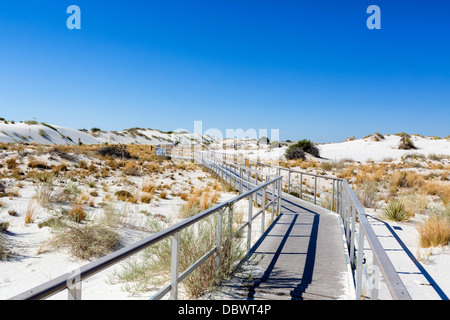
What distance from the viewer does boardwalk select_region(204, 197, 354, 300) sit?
152 inches

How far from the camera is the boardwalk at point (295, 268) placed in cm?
386

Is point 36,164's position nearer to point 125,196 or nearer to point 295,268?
point 125,196

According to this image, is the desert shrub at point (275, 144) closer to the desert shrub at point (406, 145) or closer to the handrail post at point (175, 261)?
the desert shrub at point (406, 145)

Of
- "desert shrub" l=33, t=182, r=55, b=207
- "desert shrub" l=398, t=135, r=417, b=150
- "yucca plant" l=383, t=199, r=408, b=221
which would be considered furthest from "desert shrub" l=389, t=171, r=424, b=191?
"desert shrub" l=398, t=135, r=417, b=150

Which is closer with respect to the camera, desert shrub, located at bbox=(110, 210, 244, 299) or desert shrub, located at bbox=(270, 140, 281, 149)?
desert shrub, located at bbox=(110, 210, 244, 299)

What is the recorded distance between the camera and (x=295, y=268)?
15.5 ft

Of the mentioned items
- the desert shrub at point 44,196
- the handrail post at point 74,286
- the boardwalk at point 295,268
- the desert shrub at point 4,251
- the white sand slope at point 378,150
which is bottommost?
the desert shrub at point 4,251

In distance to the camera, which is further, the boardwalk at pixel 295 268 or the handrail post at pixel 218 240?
the handrail post at pixel 218 240

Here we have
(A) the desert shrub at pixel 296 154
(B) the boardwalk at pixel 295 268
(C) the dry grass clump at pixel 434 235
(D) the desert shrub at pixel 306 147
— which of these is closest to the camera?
(B) the boardwalk at pixel 295 268

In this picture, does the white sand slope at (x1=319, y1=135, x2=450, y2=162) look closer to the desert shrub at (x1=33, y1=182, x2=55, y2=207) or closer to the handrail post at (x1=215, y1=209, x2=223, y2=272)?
the desert shrub at (x1=33, y1=182, x2=55, y2=207)

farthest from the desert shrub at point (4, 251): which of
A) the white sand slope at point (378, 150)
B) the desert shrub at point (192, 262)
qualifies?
the white sand slope at point (378, 150)

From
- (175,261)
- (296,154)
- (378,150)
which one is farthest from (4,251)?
(378,150)

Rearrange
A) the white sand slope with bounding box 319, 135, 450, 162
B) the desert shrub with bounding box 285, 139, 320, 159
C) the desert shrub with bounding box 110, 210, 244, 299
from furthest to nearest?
the desert shrub with bounding box 285, 139, 320, 159, the white sand slope with bounding box 319, 135, 450, 162, the desert shrub with bounding box 110, 210, 244, 299

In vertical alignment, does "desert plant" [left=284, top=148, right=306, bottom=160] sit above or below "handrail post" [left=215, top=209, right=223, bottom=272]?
above
